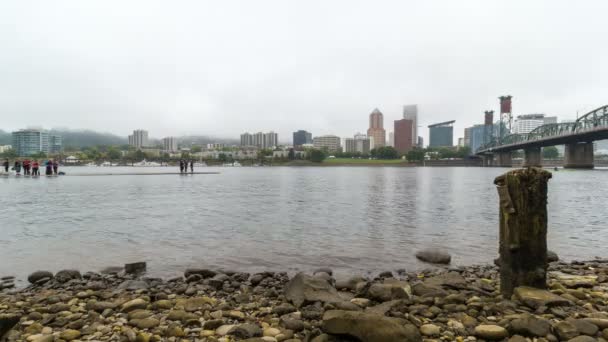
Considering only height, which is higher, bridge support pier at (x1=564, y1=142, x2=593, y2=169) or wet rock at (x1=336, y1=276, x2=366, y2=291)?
bridge support pier at (x1=564, y1=142, x2=593, y2=169)

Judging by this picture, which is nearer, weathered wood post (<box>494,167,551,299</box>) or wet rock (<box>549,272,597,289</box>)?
weathered wood post (<box>494,167,551,299</box>)

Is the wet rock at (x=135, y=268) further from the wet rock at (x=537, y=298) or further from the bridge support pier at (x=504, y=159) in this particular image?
the bridge support pier at (x=504, y=159)

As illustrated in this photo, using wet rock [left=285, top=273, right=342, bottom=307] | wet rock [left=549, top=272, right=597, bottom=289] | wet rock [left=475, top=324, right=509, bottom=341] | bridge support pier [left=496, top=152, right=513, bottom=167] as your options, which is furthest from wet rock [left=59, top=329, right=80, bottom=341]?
bridge support pier [left=496, top=152, right=513, bottom=167]

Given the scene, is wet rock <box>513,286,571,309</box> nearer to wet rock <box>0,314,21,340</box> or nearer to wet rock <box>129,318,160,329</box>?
wet rock <box>129,318,160,329</box>

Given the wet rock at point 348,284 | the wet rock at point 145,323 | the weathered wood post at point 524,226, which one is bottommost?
the wet rock at point 348,284

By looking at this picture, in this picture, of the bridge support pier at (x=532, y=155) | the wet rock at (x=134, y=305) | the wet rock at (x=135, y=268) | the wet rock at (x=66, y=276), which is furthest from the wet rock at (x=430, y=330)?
the bridge support pier at (x=532, y=155)

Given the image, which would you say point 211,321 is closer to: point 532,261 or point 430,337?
point 430,337

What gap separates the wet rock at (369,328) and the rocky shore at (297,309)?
0.01 meters

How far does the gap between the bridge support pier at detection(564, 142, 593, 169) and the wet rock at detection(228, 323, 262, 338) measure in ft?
509

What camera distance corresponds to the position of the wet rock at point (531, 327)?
5715mm

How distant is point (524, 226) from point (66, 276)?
11193 millimetres

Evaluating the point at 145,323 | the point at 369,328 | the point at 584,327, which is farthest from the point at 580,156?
the point at 145,323

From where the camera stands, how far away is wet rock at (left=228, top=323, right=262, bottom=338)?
6020 millimetres

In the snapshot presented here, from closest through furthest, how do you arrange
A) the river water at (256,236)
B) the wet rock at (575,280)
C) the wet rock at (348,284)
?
the wet rock at (575,280) < the wet rock at (348,284) < the river water at (256,236)
